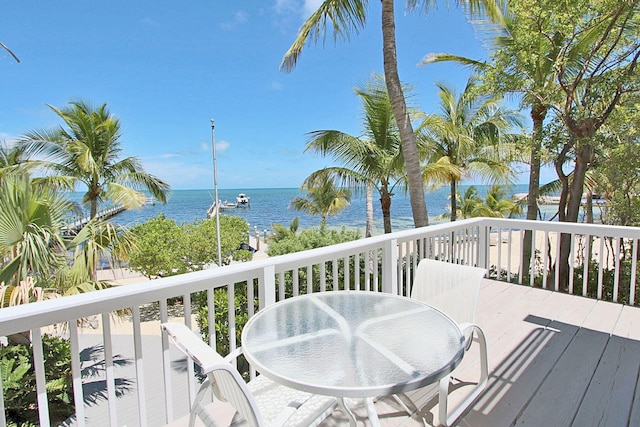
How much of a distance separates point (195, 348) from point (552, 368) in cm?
246


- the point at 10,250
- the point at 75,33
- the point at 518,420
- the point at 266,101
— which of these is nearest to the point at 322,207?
the point at 10,250

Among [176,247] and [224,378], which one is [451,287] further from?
[176,247]

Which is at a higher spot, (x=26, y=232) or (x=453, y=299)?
(x=26, y=232)

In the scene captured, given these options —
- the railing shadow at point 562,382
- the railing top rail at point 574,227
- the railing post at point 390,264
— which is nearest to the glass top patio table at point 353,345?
the railing shadow at point 562,382

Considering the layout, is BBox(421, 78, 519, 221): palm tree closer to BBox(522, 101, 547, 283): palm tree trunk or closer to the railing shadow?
BBox(522, 101, 547, 283): palm tree trunk

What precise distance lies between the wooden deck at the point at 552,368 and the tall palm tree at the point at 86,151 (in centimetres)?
Result: 1271

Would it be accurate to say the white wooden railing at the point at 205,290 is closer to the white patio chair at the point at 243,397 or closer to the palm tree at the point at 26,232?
the white patio chair at the point at 243,397

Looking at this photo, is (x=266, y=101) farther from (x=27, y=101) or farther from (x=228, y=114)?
(x=27, y=101)

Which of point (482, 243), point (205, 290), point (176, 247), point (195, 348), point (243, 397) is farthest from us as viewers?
point (176, 247)

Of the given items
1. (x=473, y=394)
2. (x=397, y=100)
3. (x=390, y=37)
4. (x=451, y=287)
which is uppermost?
(x=390, y=37)

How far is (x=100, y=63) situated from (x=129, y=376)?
30567mm

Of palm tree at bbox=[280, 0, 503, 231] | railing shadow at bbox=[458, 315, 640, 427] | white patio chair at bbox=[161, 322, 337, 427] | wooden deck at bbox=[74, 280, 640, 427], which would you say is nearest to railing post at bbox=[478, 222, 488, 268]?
wooden deck at bbox=[74, 280, 640, 427]

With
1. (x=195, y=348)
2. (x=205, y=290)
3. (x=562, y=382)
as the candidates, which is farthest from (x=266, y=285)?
(x=562, y=382)

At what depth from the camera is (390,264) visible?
309cm
